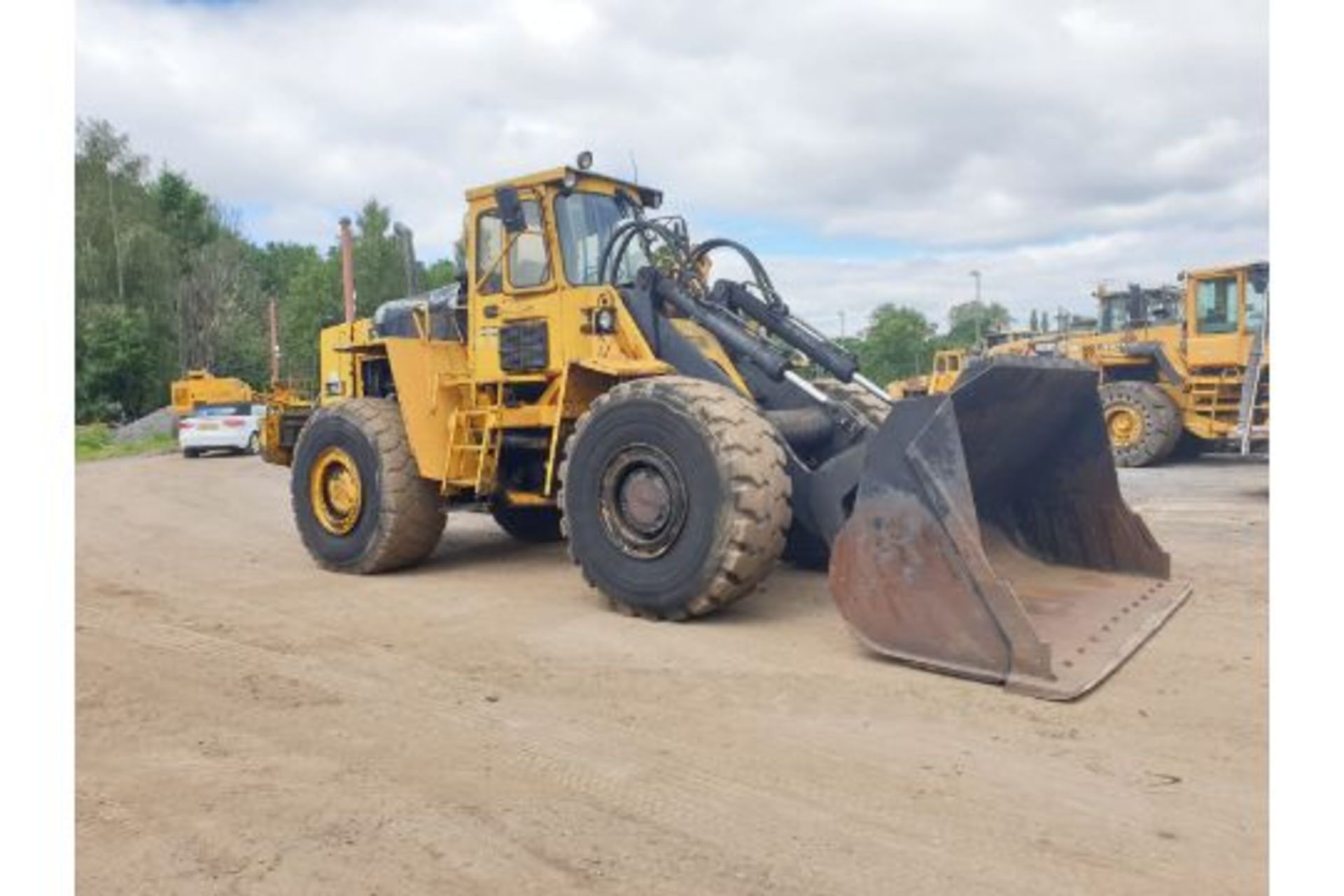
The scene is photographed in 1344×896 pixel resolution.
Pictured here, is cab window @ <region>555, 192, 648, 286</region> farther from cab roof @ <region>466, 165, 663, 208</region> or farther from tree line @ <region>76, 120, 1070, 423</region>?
tree line @ <region>76, 120, 1070, 423</region>

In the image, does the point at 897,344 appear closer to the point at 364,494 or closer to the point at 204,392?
the point at 204,392

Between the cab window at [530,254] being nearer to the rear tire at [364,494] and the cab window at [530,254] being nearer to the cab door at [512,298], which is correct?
the cab door at [512,298]

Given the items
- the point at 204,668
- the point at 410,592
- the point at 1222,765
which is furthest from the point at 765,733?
the point at 410,592

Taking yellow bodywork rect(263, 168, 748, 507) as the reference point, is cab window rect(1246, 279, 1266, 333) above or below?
above

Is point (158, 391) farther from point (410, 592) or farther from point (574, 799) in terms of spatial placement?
point (574, 799)

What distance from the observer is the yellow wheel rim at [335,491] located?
7828 mm

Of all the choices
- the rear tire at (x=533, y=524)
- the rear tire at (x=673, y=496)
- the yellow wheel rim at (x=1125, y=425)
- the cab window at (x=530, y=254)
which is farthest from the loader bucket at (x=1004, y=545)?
the yellow wheel rim at (x=1125, y=425)

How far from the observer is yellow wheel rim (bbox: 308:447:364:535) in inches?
308

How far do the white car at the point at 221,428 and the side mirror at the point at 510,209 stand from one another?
1708 centimetres

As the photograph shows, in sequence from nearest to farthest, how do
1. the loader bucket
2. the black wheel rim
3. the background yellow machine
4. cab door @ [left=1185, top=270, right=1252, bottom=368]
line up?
the loader bucket → the black wheel rim → the background yellow machine → cab door @ [left=1185, top=270, right=1252, bottom=368]

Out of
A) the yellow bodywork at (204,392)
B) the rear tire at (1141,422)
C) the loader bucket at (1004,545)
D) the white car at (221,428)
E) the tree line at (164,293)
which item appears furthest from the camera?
the tree line at (164,293)

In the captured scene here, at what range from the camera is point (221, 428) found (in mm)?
22703

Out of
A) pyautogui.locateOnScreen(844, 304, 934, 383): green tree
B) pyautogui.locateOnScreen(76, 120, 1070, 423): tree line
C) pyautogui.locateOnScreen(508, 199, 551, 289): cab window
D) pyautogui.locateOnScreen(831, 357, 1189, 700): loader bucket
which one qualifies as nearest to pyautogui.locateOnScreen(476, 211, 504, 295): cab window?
pyautogui.locateOnScreen(508, 199, 551, 289): cab window

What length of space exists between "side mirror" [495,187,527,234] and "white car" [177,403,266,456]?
17.1 meters
